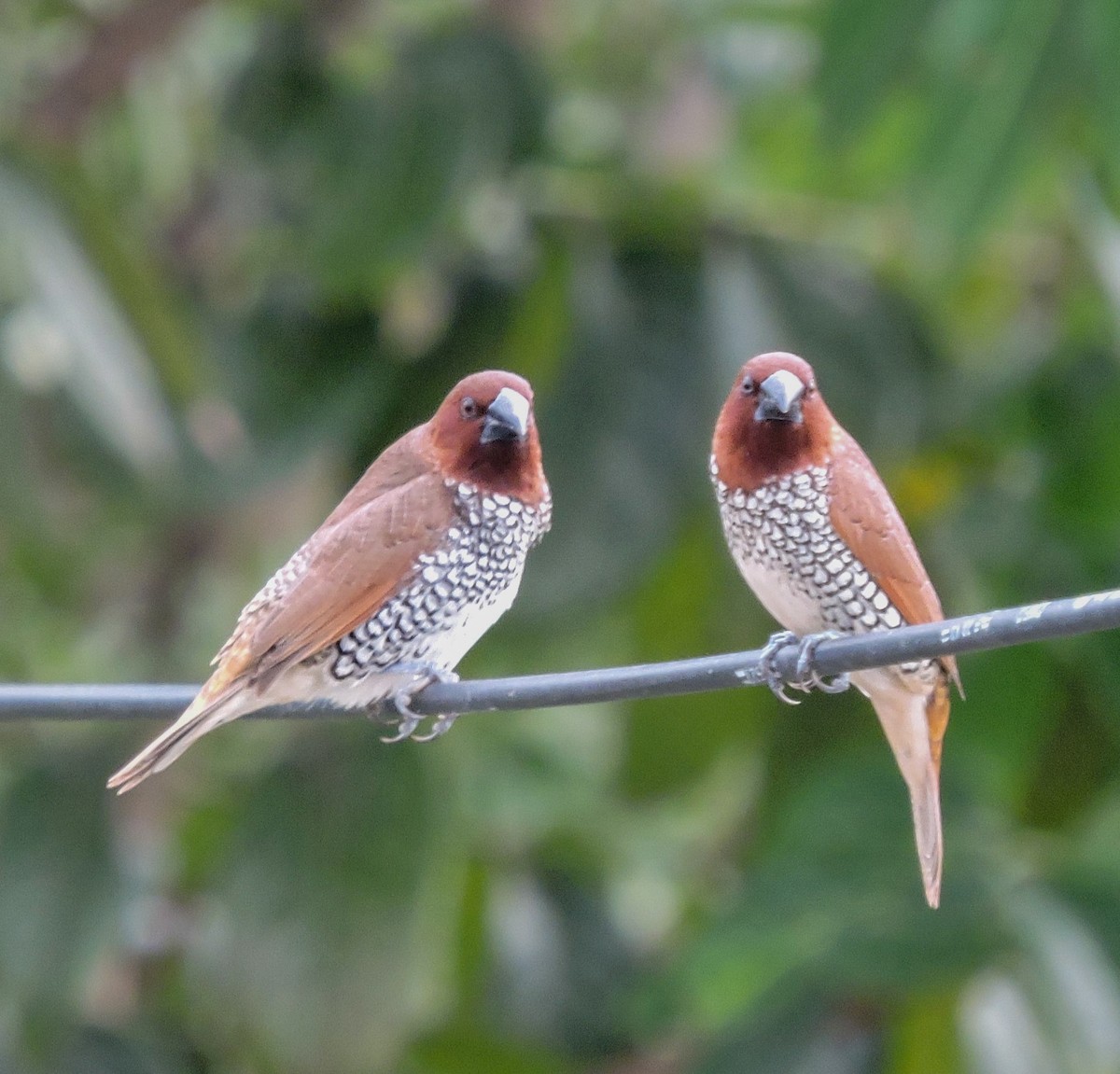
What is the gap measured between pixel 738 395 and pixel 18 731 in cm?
393

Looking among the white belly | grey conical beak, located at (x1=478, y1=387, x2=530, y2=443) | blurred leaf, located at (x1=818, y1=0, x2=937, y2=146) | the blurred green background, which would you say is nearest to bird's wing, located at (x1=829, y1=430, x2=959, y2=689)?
the white belly

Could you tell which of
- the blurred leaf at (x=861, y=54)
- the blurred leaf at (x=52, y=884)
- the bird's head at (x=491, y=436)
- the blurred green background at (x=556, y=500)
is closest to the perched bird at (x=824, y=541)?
the bird's head at (x=491, y=436)

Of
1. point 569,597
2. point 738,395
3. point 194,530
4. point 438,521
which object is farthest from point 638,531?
point 738,395

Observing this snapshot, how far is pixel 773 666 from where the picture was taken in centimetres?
260

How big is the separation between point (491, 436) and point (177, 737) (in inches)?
24.6

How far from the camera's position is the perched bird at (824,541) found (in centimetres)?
287

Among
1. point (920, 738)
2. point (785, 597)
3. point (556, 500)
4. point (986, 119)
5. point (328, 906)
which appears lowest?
point (328, 906)

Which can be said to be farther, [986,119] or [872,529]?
[986,119]

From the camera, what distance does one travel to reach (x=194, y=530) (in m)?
6.37

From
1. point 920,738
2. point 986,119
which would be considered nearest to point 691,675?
point 920,738

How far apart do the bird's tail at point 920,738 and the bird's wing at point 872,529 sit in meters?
0.16

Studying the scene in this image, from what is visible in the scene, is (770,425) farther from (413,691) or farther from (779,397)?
(413,691)

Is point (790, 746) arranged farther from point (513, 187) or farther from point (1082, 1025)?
point (513, 187)

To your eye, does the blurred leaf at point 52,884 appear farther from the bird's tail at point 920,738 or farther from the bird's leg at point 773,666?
the bird's leg at point 773,666
